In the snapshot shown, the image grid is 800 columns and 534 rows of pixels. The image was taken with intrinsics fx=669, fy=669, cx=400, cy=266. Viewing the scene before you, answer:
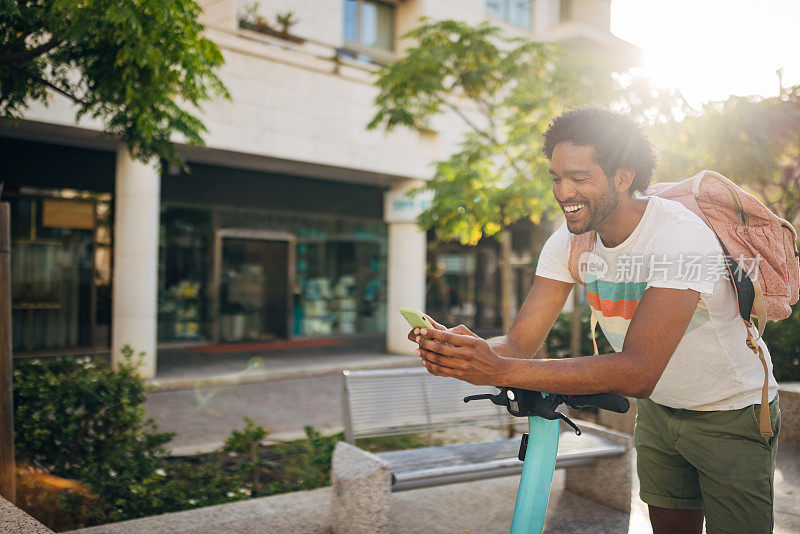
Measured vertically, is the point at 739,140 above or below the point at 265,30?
below

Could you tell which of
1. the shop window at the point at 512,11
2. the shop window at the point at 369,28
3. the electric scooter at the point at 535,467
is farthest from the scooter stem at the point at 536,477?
the shop window at the point at 512,11

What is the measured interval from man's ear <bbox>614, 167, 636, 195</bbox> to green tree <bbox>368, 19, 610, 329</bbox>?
5.42 meters

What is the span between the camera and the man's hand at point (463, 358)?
1.36 metres

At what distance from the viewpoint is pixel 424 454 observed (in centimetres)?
405

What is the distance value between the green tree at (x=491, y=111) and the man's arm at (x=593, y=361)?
5626mm

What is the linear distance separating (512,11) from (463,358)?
58.2 feet

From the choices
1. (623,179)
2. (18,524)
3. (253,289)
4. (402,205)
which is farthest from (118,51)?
(253,289)

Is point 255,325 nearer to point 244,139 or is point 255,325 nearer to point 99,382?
point 244,139

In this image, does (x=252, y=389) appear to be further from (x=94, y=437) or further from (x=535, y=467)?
(x=535, y=467)

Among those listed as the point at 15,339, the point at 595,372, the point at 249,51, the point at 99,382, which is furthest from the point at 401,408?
the point at 15,339

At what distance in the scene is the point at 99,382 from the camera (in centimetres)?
463

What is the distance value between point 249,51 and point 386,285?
25.8 ft

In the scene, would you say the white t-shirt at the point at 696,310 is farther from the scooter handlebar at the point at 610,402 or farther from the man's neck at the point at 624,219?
the scooter handlebar at the point at 610,402

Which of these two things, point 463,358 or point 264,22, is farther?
point 264,22
